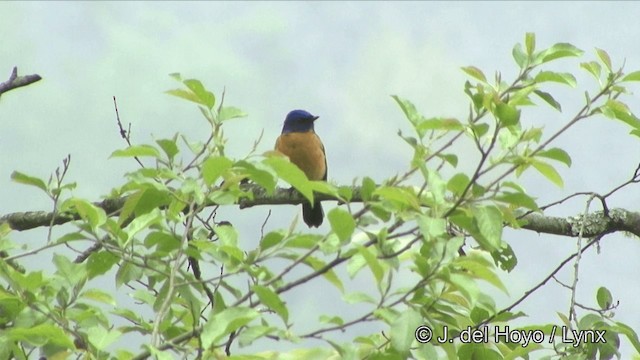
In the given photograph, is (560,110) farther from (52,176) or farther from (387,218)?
(52,176)

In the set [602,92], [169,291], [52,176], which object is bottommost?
[169,291]

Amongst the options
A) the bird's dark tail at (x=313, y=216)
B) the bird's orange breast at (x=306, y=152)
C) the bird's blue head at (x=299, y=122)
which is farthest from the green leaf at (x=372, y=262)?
the bird's blue head at (x=299, y=122)

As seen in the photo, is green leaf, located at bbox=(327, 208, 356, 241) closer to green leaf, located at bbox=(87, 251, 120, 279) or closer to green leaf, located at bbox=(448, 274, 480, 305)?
green leaf, located at bbox=(448, 274, 480, 305)

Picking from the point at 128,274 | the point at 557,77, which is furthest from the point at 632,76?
the point at 128,274

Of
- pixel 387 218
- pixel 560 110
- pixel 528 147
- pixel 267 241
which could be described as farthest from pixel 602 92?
pixel 267 241

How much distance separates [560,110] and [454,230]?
57 cm

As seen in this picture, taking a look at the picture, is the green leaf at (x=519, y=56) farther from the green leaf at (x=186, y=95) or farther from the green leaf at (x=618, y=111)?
the green leaf at (x=186, y=95)

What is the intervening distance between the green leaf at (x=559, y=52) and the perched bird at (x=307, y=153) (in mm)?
4296

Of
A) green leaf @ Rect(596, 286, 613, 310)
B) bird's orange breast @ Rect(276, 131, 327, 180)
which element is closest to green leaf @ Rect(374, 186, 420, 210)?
green leaf @ Rect(596, 286, 613, 310)

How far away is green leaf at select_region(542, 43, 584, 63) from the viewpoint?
8.82 feet

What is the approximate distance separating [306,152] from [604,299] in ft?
13.1

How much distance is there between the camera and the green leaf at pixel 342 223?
91.3 inches

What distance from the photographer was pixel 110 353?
8.63 feet

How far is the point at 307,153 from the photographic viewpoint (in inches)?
286
